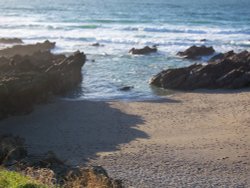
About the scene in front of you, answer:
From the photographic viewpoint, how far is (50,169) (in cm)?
1383

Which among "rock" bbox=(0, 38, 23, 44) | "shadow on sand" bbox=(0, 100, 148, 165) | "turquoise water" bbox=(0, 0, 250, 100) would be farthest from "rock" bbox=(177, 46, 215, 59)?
"shadow on sand" bbox=(0, 100, 148, 165)

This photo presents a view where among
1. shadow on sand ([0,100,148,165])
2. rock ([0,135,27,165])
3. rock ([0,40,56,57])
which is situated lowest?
shadow on sand ([0,100,148,165])

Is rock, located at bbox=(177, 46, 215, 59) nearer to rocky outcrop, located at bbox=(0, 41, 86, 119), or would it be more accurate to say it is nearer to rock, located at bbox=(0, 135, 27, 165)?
rocky outcrop, located at bbox=(0, 41, 86, 119)

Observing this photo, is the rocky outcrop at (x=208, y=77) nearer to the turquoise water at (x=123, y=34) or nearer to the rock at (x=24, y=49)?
the turquoise water at (x=123, y=34)

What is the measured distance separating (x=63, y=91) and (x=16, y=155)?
13662mm

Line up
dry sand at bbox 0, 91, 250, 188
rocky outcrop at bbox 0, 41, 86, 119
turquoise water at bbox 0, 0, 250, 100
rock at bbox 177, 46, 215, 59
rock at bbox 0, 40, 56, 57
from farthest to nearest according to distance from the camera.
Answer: rock at bbox 177, 46, 215, 59
rock at bbox 0, 40, 56, 57
turquoise water at bbox 0, 0, 250, 100
rocky outcrop at bbox 0, 41, 86, 119
dry sand at bbox 0, 91, 250, 188

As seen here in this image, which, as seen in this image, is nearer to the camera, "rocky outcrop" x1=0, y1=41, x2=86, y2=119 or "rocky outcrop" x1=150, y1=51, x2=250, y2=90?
"rocky outcrop" x1=0, y1=41, x2=86, y2=119

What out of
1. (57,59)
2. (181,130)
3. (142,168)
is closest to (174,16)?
(57,59)

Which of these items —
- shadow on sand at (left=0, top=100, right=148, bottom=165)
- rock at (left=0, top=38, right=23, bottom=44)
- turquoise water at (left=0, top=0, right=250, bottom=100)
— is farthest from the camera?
rock at (left=0, top=38, right=23, bottom=44)

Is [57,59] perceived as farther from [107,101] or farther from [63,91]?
[107,101]

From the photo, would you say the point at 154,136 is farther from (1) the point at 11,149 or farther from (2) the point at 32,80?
(2) the point at 32,80

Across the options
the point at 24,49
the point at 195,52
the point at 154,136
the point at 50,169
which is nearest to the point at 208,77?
the point at 154,136

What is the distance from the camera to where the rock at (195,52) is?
4425 centimetres

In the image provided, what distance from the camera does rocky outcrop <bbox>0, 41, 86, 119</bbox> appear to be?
24.6 m
